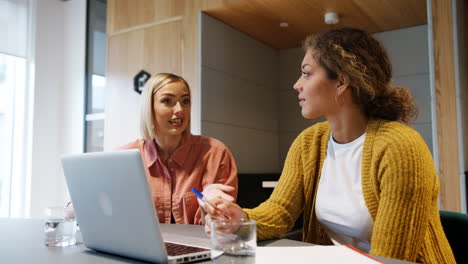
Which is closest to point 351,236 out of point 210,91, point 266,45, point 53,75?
point 210,91

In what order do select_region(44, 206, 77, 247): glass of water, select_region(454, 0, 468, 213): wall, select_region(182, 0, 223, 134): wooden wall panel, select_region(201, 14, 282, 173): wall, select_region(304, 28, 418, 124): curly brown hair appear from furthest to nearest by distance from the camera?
select_region(201, 14, 282, 173): wall
select_region(182, 0, 223, 134): wooden wall panel
select_region(454, 0, 468, 213): wall
select_region(304, 28, 418, 124): curly brown hair
select_region(44, 206, 77, 247): glass of water

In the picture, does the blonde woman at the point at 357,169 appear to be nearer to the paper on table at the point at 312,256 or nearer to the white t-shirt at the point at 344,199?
the white t-shirt at the point at 344,199

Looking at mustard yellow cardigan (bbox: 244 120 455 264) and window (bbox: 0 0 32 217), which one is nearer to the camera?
mustard yellow cardigan (bbox: 244 120 455 264)

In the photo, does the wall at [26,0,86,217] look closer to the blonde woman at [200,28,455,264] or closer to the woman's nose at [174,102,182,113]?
the woman's nose at [174,102,182,113]

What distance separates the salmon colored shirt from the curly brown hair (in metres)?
0.70

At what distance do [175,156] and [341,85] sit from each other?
2.87 ft

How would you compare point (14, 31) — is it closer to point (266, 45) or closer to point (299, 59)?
point (266, 45)

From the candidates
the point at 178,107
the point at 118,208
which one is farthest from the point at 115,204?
the point at 178,107

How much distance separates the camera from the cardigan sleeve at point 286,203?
1.34 meters

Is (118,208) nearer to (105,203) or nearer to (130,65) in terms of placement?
(105,203)

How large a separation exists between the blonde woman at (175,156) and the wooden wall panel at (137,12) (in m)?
1.50

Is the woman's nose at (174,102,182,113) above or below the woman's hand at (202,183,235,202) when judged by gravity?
above

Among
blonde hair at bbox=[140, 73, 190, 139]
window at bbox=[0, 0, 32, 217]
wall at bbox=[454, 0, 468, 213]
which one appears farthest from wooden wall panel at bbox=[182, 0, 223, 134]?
window at bbox=[0, 0, 32, 217]

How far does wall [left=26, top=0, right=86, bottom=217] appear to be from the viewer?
4.29 meters
